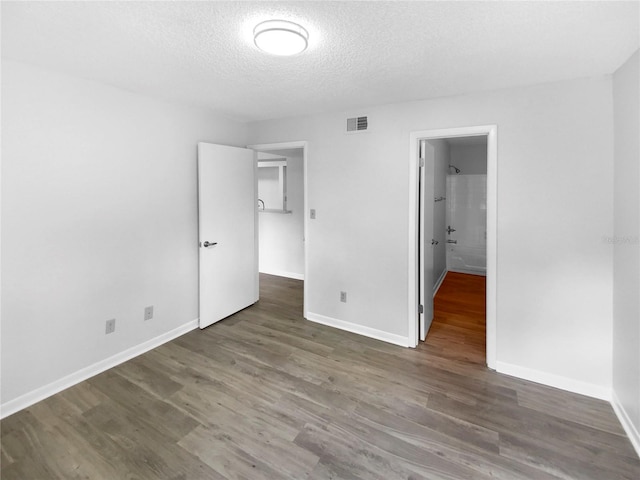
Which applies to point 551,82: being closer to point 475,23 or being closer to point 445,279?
point 475,23

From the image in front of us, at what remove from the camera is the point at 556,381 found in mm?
Answer: 2488

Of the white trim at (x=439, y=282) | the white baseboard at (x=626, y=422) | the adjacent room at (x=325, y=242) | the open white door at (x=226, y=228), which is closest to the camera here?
the adjacent room at (x=325, y=242)

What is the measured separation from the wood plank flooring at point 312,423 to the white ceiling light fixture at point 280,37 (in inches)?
91.8

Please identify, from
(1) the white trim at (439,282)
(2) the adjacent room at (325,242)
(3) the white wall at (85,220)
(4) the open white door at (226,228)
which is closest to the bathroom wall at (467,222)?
(1) the white trim at (439,282)

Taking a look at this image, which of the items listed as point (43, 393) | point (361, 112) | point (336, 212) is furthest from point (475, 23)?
point (43, 393)

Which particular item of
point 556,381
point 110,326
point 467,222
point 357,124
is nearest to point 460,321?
point 556,381

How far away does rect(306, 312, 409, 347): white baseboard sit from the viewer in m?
3.18

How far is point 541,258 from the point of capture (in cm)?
250

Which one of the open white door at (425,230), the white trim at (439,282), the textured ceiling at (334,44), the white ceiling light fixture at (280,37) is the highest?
the textured ceiling at (334,44)

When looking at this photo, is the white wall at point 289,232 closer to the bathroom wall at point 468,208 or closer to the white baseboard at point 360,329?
the white baseboard at point 360,329

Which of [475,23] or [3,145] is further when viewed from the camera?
[3,145]

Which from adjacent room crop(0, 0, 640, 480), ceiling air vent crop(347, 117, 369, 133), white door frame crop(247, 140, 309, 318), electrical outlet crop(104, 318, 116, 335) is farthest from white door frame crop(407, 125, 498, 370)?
electrical outlet crop(104, 318, 116, 335)

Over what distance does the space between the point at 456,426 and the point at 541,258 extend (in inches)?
57.9

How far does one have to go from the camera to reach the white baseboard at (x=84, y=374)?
7.13 feet
